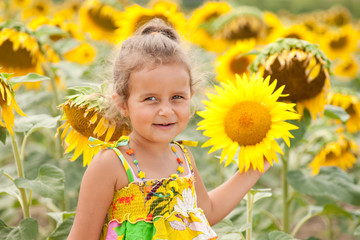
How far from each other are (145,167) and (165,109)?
151 millimetres

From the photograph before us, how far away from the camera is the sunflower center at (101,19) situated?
308 centimetres

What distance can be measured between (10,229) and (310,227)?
7.16 ft

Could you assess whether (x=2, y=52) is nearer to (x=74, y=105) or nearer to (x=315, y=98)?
(x=74, y=105)

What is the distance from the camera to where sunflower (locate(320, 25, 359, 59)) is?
12.5ft

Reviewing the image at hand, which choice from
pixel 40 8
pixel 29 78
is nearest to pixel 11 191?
pixel 29 78

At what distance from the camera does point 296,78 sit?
5.08 feet

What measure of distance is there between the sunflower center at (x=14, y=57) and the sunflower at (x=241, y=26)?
113 centimetres

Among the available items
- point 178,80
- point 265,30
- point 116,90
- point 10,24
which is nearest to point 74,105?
point 116,90

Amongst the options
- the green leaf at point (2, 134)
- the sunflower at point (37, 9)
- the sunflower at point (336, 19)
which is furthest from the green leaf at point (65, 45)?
the sunflower at point (336, 19)

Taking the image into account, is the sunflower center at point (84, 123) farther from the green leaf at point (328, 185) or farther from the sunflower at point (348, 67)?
the sunflower at point (348, 67)

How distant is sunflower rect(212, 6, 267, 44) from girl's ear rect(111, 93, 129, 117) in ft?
5.17

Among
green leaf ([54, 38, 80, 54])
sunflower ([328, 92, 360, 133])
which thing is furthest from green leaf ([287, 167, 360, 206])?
green leaf ([54, 38, 80, 54])

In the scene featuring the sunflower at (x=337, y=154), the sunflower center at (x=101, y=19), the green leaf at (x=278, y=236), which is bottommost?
the green leaf at (x=278, y=236)

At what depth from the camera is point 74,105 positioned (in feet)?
4.26
